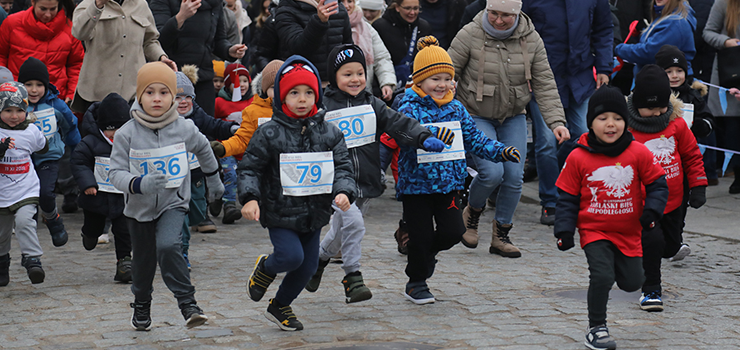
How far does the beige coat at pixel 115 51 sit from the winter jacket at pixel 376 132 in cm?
310

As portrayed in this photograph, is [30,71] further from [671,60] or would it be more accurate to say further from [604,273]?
[671,60]

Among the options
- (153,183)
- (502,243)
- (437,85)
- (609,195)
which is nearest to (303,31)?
(437,85)

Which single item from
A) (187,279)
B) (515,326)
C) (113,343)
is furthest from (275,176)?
(515,326)

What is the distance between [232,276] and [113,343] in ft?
6.54

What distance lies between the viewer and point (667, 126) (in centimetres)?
670

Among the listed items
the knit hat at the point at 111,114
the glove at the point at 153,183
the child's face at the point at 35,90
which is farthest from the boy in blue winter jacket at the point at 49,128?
the glove at the point at 153,183

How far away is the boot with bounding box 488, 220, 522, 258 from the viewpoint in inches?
324

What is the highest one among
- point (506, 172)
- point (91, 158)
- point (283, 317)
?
point (91, 158)

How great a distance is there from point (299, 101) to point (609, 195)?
6.27 ft

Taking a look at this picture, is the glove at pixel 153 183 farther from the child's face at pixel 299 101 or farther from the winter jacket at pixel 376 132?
the winter jacket at pixel 376 132

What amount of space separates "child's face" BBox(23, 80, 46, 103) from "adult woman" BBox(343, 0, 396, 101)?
135 inches

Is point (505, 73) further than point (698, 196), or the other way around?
point (505, 73)

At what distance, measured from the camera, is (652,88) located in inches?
257

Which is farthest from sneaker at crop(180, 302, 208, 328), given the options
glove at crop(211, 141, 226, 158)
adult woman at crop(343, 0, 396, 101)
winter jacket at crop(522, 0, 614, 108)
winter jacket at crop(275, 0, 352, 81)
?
winter jacket at crop(522, 0, 614, 108)
